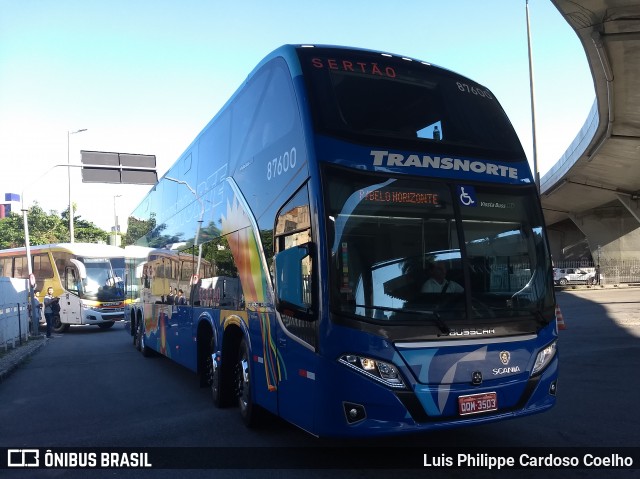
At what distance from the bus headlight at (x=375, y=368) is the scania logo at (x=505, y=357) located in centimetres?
100

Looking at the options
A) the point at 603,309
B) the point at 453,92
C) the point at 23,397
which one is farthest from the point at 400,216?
the point at 603,309

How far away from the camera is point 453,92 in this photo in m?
6.00

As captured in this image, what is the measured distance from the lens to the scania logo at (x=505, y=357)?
196 inches

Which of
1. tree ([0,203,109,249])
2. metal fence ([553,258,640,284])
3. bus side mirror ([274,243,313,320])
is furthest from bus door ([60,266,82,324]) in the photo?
metal fence ([553,258,640,284])

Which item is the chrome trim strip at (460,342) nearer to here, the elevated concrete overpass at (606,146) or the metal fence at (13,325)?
the elevated concrete overpass at (606,146)

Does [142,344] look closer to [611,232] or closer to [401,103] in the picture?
[401,103]

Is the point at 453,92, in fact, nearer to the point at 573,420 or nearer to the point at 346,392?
the point at 346,392

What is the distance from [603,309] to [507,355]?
2024 centimetres

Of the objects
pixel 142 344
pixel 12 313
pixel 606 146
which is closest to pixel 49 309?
pixel 12 313

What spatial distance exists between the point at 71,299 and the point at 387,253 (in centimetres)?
2151

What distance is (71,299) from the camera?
76.5 feet

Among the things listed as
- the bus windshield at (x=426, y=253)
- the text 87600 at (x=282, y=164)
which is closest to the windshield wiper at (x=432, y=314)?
the bus windshield at (x=426, y=253)

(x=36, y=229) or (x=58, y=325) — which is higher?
(x=36, y=229)

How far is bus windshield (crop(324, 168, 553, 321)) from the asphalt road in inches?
60.2
